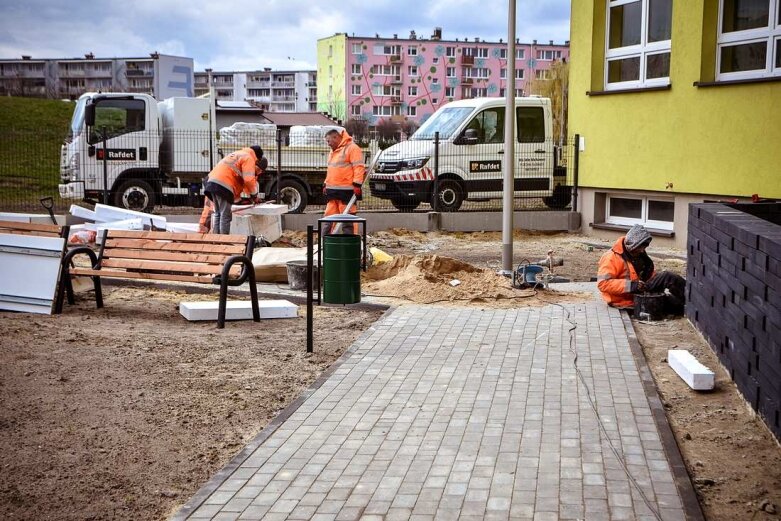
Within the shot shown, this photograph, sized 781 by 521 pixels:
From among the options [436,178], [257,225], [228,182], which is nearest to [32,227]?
[228,182]

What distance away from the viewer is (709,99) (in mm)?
15766

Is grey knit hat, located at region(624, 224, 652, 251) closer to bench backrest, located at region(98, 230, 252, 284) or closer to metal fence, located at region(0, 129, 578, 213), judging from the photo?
bench backrest, located at region(98, 230, 252, 284)

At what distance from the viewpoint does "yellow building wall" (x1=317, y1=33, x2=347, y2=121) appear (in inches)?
4405

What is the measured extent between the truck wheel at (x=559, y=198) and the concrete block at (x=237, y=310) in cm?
1185

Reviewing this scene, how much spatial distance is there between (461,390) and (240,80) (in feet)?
502

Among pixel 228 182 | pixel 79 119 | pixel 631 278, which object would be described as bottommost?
pixel 631 278

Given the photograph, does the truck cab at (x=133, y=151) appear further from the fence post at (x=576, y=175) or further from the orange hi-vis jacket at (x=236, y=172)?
the fence post at (x=576, y=175)

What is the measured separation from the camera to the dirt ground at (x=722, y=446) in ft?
15.2

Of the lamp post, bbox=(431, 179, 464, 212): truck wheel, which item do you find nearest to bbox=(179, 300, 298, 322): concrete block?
the lamp post

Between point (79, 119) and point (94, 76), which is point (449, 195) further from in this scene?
point (94, 76)

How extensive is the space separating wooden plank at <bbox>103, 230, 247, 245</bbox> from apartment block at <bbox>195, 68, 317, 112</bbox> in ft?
464

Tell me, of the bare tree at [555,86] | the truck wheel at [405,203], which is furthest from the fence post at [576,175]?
the bare tree at [555,86]

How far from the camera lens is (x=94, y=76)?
134 metres

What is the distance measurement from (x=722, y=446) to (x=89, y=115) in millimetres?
17912
